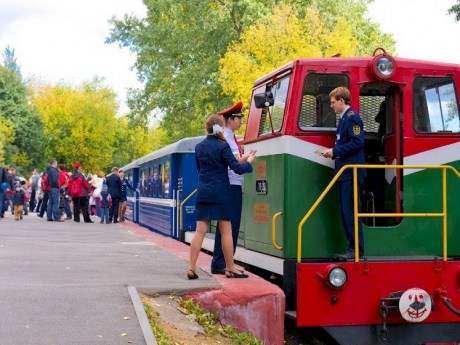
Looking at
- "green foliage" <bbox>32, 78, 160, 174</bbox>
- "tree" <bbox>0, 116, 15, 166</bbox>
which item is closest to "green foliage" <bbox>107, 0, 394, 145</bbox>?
"tree" <bbox>0, 116, 15, 166</bbox>

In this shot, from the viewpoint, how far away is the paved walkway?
7.14 metres

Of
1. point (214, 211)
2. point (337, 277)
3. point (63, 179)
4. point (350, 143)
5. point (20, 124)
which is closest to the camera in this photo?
point (337, 277)

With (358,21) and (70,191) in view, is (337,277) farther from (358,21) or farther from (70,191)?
(358,21)

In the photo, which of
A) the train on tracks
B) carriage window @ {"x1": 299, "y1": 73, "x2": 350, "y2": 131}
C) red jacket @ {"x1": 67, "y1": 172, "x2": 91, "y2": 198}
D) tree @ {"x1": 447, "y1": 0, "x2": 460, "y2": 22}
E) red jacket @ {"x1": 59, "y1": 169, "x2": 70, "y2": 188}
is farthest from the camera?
tree @ {"x1": 447, "y1": 0, "x2": 460, "y2": 22}

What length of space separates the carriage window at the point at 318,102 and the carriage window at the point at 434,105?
814 millimetres

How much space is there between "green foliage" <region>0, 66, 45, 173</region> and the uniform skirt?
219 ft

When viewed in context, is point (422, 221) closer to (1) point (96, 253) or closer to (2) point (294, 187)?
(2) point (294, 187)

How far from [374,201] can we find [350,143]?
102cm

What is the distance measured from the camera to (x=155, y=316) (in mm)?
8055

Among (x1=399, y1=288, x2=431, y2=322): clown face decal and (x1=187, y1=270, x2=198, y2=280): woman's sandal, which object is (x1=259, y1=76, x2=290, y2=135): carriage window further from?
(x1=399, y1=288, x2=431, y2=322): clown face decal

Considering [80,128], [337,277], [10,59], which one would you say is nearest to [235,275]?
[337,277]

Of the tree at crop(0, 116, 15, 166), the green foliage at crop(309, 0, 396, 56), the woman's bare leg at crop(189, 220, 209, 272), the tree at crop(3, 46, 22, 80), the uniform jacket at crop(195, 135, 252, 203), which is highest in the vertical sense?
the tree at crop(3, 46, 22, 80)

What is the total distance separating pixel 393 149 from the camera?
30.6ft

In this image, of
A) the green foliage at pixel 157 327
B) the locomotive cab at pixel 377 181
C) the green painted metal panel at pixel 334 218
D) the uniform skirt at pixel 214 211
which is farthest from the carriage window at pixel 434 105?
the green foliage at pixel 157 327
